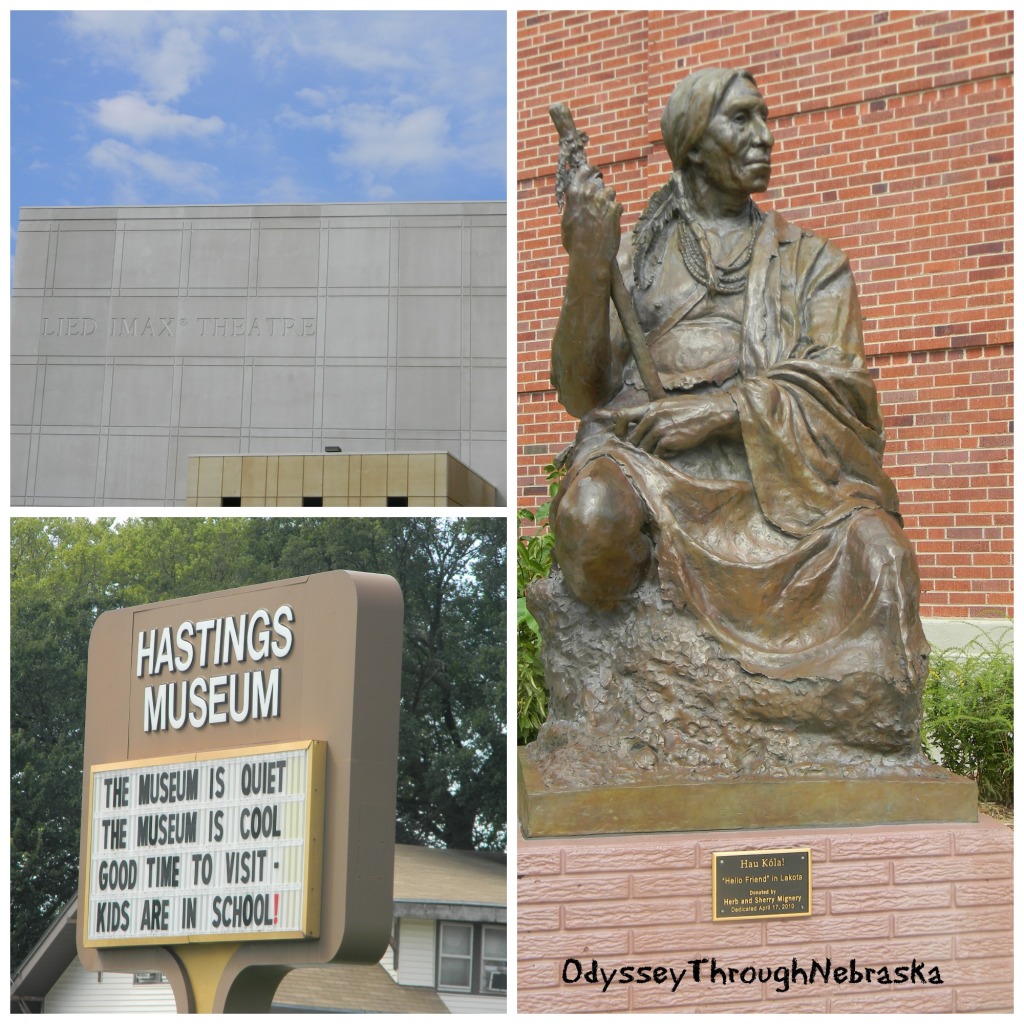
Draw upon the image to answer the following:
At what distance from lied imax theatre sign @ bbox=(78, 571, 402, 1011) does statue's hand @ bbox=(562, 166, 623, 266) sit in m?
1.38

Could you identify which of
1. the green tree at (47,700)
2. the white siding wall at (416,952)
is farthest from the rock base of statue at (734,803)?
the green tree at (47,700)

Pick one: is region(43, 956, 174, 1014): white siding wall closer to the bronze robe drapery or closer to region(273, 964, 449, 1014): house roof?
region(273, 964, 449, 1014): house roof

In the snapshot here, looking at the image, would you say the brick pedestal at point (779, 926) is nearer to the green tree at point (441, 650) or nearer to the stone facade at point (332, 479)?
the stone facade at point (332, 479)

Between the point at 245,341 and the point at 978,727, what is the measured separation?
10999 millimetres

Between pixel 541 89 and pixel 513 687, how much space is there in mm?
5288

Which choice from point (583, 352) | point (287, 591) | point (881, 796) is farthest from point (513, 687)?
point (881, 796)

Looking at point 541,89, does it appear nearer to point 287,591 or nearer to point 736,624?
point 287,591

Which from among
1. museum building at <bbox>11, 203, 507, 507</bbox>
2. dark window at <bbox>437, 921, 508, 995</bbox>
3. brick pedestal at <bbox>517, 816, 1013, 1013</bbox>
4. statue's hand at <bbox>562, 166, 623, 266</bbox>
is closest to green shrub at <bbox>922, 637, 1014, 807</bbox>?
brick pedestal at <bbox>517, 816, 1013, 1013</bbox>

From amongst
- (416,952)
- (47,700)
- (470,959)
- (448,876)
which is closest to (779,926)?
(416,952)

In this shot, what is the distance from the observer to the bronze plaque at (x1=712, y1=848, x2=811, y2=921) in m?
3.69

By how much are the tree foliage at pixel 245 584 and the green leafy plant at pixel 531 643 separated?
26.8 feet

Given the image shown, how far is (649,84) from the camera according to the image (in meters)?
9.34

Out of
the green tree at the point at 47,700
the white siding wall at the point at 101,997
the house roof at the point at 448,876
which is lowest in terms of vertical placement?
the white siding wall at the point at 101,997

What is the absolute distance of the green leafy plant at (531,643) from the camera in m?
7.49
